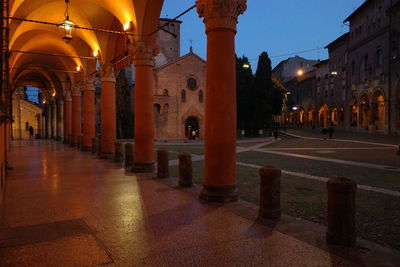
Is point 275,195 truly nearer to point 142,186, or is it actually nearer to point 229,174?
point 229,174

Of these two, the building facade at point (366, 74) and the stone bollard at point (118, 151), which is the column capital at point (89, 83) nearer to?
the stone bollard at point (118, 151)

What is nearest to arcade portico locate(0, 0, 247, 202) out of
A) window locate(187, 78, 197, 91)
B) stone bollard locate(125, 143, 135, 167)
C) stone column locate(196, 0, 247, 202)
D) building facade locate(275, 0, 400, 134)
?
stone column locate(196, 0, 247, 202)

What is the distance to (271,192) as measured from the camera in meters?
5.14

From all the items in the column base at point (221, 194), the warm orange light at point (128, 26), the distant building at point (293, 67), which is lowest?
the column base at point (221, 194)

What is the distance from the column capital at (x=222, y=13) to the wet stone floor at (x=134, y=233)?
11.5 ft

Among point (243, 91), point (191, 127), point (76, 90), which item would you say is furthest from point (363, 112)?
point (76, 90)

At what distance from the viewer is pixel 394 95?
98.0ft

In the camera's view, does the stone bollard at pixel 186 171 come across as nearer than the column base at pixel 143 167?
Yes

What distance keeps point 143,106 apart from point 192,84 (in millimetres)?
31666

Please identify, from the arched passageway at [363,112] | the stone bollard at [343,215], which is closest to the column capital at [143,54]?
the stone bollard at [343,215]

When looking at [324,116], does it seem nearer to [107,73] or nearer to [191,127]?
[191,127]

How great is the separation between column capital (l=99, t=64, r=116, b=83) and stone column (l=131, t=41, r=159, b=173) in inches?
176

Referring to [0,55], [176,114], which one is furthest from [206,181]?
[176,114]

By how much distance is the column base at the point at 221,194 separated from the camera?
6266 millimetres
